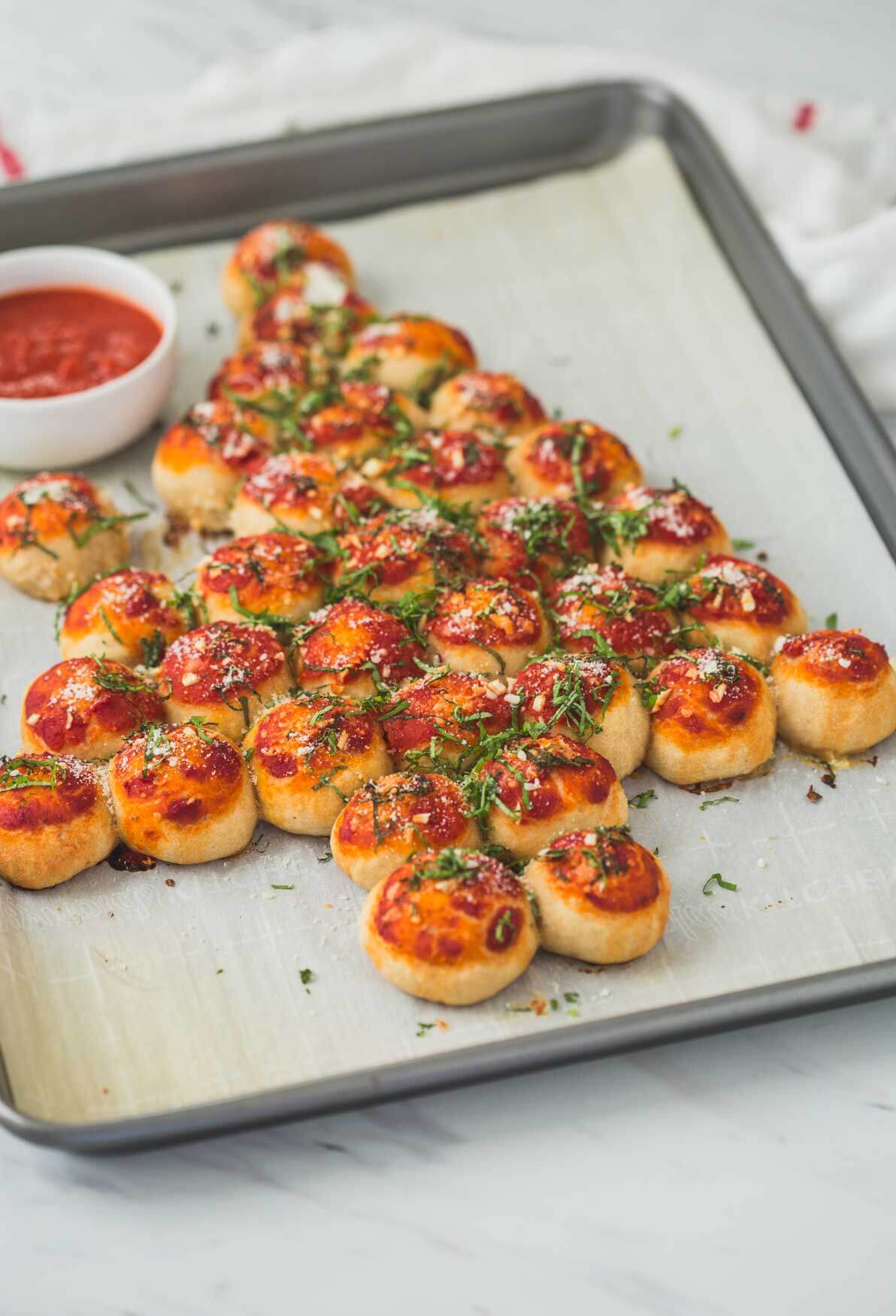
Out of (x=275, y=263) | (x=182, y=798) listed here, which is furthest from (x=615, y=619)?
(x=275, y=263)

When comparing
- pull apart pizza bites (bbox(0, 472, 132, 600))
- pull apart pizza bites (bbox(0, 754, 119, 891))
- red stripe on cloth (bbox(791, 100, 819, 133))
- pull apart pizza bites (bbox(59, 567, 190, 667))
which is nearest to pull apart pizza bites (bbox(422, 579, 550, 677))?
pull apart pizza bites (bbox(59, 567, 190, 667))

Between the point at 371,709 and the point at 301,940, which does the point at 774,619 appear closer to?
the point at 371,709

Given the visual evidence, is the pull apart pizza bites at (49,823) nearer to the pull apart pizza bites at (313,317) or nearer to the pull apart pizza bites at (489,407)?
the pull apart pizza bites at (489,407)

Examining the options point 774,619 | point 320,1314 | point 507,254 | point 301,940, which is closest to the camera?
point 320,1314

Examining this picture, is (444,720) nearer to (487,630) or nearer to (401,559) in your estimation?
(487,630)

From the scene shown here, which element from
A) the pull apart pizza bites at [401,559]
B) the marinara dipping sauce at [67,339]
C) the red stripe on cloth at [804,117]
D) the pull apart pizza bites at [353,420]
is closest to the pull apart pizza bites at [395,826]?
the pull apart pizza bites at [401,559]

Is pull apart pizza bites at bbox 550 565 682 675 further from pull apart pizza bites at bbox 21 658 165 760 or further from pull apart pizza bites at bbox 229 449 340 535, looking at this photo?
pull apart pizza bites at bbox 21 658 165 760

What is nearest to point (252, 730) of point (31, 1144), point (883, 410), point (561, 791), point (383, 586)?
point (383, 586)
